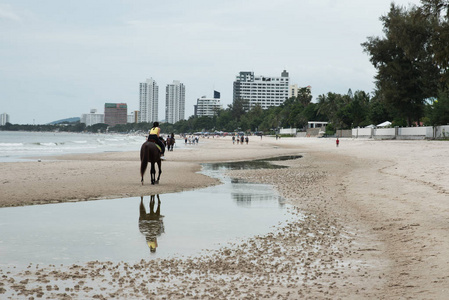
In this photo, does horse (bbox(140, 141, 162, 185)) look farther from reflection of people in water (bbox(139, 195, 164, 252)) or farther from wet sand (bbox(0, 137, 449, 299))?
wet sand (bbox(0, 137, 449, 299))

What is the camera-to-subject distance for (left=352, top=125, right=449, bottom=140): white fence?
2165 inches

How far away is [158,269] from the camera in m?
6.68

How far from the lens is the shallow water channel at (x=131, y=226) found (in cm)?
766

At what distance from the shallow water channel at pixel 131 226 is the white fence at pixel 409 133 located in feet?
154

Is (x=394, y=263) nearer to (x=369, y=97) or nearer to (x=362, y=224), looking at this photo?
(x=362, y=224)

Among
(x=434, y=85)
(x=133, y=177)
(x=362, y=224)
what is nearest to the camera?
(x=362, y=224)

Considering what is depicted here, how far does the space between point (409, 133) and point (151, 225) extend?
197 feet

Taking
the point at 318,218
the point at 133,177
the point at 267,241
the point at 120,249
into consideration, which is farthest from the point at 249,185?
the point at 120,249

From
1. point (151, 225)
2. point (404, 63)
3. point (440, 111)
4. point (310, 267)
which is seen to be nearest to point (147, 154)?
point (151, 225)

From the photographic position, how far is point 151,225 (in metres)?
10.2

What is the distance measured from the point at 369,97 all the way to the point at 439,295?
Result: 13285 centimetres

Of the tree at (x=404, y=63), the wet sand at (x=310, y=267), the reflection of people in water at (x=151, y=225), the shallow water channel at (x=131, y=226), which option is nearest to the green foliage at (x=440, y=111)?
the tree at (x=404, y=63)

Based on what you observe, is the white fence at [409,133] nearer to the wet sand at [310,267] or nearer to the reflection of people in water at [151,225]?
the wet sand at [310,267]

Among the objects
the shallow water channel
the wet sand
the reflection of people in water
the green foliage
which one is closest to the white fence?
the green foliage
